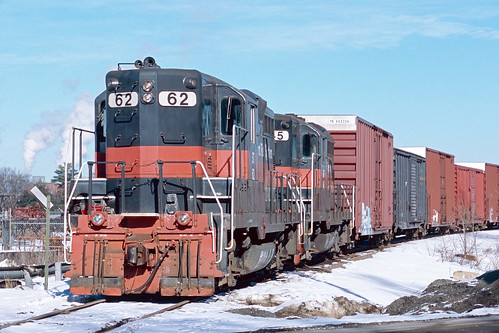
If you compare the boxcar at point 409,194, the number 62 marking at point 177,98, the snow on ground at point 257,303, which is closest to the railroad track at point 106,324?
the snow on ground at point 257,303

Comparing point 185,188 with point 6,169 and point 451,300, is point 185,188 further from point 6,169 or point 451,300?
point 6,169

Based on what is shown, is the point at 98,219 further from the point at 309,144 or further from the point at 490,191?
the point at 490,191

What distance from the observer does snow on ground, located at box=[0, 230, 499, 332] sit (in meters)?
9.20

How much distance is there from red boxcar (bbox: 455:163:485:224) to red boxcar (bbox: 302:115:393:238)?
36.6 feet

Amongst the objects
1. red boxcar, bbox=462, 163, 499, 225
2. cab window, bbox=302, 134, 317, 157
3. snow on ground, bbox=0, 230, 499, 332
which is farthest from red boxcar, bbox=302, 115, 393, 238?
red boxcar, bbox=462, 163, 499, 225

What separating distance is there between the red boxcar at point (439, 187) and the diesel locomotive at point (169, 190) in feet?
71.0

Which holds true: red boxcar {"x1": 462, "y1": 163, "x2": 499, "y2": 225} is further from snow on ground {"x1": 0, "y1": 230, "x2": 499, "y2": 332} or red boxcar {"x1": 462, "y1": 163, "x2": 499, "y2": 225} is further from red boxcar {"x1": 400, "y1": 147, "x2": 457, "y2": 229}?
snow on ground {"x1": 0, "y1": 230, "x2": 499, "y2": 332}

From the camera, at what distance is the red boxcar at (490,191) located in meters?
43.9

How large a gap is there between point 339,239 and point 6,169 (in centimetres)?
6689

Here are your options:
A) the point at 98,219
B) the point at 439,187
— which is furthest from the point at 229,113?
the point at 439,187

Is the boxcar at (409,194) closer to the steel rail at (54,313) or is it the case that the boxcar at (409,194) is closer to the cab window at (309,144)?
Answer: the cab window at (309,144)

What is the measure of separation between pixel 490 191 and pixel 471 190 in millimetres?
4900

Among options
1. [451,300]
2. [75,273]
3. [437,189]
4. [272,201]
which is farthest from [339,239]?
Result: [437,189]

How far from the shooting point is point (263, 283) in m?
14.6
